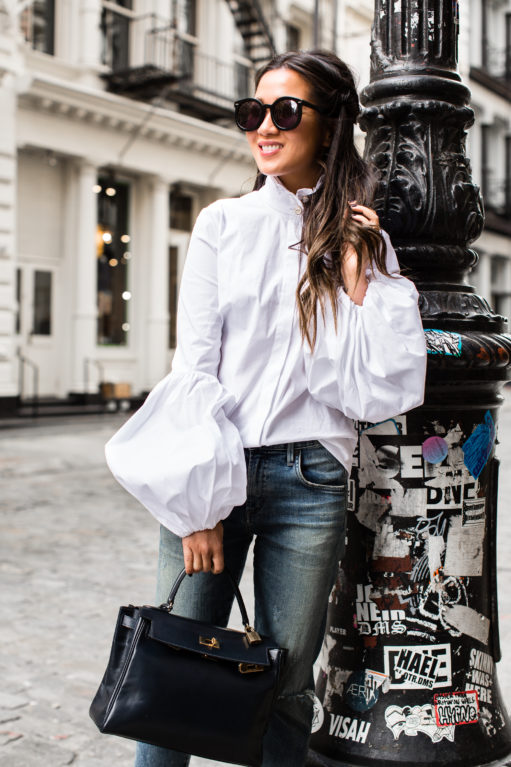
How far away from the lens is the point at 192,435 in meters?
1.95

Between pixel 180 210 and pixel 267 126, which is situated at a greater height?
pixel 180 210

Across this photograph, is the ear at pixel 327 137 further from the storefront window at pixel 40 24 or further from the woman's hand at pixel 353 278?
the storefront window at pixel 40 24

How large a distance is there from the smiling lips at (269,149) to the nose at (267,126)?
3 cm

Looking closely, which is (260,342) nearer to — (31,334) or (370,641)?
(370,641)

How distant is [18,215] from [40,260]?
0.97 meters

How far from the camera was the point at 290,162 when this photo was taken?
6.93ft

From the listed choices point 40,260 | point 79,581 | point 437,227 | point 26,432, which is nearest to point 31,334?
point 40,260

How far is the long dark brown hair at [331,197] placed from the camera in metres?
1.99

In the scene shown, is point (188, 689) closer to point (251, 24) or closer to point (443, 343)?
point (443, 343)

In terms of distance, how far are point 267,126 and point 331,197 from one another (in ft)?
0.73

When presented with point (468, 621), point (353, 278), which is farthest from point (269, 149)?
point (468, 621)

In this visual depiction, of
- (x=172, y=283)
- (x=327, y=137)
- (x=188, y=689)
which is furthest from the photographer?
(x=172, y=283)

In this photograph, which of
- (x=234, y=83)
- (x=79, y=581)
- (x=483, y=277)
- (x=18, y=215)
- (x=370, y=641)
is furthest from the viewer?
(x=483, y=277)

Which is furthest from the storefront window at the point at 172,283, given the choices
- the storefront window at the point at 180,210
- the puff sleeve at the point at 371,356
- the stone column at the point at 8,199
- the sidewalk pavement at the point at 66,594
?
the puff sleeve at the point at 371,356
